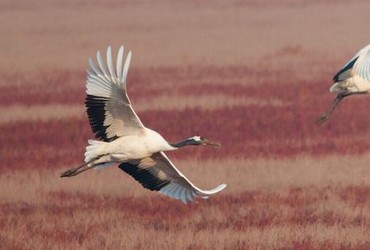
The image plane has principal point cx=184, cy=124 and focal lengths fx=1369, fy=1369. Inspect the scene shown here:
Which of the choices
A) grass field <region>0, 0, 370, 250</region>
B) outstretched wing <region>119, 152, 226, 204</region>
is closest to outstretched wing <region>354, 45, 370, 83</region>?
grass field <region>0, 0, 370, 250</region>

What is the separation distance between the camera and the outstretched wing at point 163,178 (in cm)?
1184

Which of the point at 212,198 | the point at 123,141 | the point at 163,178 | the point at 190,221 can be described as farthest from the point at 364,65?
the point at 123,141

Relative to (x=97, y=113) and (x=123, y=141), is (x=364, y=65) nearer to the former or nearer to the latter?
(x=123, y=141)

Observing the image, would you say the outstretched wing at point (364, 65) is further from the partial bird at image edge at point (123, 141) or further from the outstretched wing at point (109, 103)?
the outstretched wing at point (109, 103)

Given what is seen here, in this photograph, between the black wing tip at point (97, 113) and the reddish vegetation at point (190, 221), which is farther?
the reddish vegetation at point (190, 221)

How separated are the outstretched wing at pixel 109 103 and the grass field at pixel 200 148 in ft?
3.12

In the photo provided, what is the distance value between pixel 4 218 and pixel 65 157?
4.16 metres

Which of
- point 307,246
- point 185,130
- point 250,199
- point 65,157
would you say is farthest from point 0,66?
point 307,246

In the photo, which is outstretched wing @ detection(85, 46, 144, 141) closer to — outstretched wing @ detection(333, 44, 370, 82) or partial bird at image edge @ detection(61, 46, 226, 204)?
partial bird at image edge @ detection(61, 46, 226, 204)

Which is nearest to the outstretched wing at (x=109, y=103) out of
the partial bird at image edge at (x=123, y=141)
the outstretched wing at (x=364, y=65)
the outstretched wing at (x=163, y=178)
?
the partial bird at image edge at (x=123, y=141)

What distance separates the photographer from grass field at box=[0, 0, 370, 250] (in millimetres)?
12258

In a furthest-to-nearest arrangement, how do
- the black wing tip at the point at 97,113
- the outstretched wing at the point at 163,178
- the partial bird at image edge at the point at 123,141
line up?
the outstretched wing at the point at 163,178 < the black wing tip at the point at 97,113 < the partial bird at image edge at the point at 123,141

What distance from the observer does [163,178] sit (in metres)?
12.0

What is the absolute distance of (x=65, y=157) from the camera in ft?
55.2
